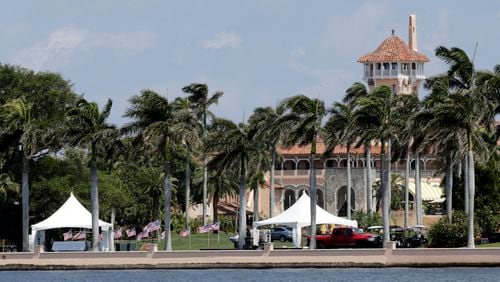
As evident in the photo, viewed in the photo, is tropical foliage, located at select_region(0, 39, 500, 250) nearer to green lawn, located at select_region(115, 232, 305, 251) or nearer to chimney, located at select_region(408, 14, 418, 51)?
green lawn, located at select_region(115, 232, 305, 251)

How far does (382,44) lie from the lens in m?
166

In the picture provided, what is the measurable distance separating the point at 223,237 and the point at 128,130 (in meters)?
37.9

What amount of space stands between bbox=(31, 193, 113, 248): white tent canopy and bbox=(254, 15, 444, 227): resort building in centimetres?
4013

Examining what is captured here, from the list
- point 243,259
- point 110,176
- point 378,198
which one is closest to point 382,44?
point 378,198

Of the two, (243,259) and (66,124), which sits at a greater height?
(66,124)

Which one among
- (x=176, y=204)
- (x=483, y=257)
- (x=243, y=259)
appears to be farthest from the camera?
(x=176, y=204)

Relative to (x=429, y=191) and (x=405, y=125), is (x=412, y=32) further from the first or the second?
(x=405, y=125)

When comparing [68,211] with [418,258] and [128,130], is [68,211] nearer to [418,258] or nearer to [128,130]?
[128,130]

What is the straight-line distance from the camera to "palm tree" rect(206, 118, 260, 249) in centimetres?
8788

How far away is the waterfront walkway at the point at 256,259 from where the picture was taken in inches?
2899

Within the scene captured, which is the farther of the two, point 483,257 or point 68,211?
point 68,211

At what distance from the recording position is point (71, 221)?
86.2m

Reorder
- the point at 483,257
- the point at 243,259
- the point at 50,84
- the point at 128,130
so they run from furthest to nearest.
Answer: the point at 50,84, the point at 128,130, the point at 243,259, the point at 483,257

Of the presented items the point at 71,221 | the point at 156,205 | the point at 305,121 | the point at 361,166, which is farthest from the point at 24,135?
the point at 361,166
